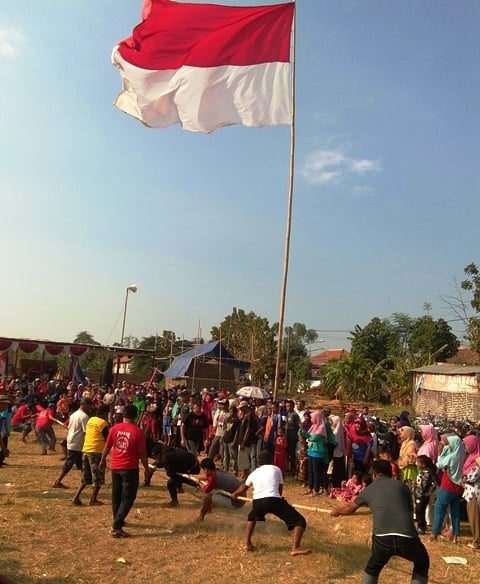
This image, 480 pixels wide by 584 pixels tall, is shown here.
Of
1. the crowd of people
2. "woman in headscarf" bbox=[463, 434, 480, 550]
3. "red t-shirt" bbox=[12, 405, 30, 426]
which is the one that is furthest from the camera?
"red t-shirt" bbox=[12, 405, 30, 426]

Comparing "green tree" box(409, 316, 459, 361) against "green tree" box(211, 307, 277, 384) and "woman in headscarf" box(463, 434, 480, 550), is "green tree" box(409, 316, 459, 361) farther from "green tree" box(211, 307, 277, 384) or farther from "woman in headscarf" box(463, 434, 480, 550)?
"woman in headscarf" box(463, 434, 480, 550)

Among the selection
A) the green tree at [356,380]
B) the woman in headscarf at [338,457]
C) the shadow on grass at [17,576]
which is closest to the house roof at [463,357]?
the green tree at [356,380]

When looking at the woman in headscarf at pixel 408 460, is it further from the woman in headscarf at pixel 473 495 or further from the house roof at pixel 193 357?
the house roof at pixel 193 357

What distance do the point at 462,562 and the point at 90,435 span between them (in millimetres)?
6048

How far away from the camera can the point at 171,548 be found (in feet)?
23.7

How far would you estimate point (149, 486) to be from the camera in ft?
36.1

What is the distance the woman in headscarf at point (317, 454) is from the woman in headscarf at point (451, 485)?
3099mm

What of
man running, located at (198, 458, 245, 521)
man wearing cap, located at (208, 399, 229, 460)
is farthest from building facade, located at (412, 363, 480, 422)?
→ man running, located at (198, 458, 245, 521)

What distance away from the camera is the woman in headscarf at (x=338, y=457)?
1130cm

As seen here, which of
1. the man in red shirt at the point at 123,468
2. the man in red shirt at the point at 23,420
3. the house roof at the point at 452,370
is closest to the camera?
the man in red shirt at the point at 123,468

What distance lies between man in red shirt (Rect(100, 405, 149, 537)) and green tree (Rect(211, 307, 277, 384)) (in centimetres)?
3397

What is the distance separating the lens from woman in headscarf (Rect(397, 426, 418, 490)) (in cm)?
877

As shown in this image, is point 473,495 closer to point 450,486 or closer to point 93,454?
point 450,486

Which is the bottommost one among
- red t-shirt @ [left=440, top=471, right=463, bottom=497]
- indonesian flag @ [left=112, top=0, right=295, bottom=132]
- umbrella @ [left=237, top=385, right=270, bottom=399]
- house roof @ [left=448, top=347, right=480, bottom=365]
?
red t-shirt @ [left=440, top=471, right=463, bottom=497]
